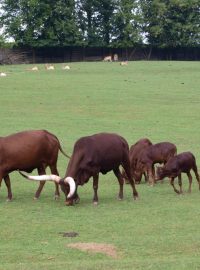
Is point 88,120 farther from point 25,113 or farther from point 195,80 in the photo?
point 195,80

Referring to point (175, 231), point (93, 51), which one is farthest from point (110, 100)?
point (93, 51)

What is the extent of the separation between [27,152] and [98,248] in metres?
4.30

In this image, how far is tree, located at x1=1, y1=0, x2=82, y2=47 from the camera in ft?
267

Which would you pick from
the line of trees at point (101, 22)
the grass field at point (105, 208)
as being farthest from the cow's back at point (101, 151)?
the line of trees at point (101, 22)

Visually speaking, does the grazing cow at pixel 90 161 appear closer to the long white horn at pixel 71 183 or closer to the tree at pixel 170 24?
the long white horn at pixel 71 183

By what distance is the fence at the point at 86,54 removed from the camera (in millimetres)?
75438

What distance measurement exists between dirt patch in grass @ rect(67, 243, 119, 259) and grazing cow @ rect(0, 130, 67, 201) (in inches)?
151

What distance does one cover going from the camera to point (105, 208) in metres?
13.9

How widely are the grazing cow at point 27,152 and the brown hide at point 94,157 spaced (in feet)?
2.72

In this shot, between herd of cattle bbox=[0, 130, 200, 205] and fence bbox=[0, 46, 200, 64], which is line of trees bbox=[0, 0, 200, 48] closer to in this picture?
fence bbox=[0, 46, 200, 64]

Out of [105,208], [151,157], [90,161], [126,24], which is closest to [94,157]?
[90,161]

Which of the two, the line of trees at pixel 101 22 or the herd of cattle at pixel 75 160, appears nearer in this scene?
the herd of cattle at pixel 75 160

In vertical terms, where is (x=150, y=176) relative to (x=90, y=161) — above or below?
below

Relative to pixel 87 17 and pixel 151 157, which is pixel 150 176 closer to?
pixel 151 157
